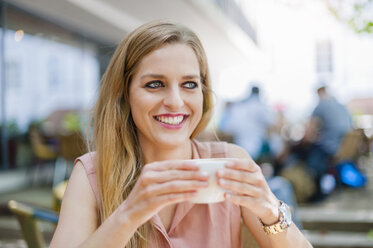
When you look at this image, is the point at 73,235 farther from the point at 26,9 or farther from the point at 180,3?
the point at 180,3

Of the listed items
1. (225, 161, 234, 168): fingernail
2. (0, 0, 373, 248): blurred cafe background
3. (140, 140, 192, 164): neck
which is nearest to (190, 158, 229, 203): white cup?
(225, 161, 234, 168): fingernail

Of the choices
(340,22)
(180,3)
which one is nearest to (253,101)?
(340,22)

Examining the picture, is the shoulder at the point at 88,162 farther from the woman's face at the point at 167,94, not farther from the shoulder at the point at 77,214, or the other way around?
the woman's face at the point at 167,94

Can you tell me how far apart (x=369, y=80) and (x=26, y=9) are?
789 inches

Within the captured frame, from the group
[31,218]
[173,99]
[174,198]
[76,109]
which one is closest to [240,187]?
[174,198]

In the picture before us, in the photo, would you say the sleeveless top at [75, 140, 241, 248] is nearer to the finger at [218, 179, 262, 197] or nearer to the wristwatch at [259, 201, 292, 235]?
the wristwatch at [259, 201, 292, 235]

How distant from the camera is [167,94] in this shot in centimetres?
124

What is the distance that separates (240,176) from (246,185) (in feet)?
0.12

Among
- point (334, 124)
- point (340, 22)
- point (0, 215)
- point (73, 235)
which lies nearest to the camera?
point (73, 235)

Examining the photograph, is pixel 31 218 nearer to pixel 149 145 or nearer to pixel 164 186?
pixel 149 145

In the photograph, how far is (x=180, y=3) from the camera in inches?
336

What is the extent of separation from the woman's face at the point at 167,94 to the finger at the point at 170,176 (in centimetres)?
38

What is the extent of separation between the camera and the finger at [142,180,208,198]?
0.83m

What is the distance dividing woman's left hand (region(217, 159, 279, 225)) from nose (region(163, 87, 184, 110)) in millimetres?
376
